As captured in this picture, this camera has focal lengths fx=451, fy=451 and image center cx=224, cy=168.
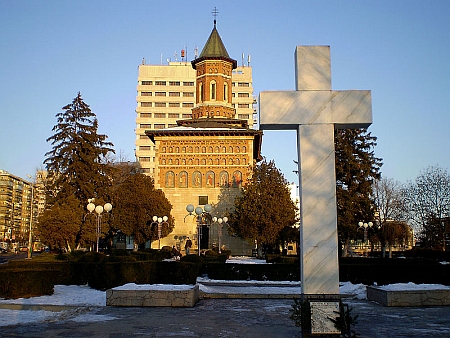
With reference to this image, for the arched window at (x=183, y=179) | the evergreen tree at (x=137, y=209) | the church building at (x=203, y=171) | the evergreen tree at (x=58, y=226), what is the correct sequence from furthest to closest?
the arched window at (x=183, y=179) → the church building at (x=203, y=171) → the evergreen tree at (x=137, y=209) → the evergreen tree at (x=58, y=226)

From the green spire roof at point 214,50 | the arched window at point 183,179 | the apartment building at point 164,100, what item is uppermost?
the apartment building at point 164,100

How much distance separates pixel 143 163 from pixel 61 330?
7492 cm

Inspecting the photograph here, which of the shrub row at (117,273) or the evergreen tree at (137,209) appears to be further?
the evergreen tree at (137,209)

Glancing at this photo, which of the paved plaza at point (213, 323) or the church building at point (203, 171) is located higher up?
the church building at point (203, 171)

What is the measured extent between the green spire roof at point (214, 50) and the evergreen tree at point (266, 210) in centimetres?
1764

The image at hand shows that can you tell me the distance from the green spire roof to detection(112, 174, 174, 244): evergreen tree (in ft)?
52.7

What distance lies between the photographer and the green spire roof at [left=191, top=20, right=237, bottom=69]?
4772cm

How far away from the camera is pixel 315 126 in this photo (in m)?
6.53

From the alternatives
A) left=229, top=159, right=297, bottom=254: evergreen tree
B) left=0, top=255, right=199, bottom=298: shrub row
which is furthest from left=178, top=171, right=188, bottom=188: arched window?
left=0, top=255, right=199, bottom=298: shrub row

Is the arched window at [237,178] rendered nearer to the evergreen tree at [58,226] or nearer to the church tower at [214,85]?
the church tower at [214,85]

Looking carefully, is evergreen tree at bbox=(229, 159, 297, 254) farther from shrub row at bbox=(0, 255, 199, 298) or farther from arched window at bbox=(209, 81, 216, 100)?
shrub row at bbox=(0, 255, 199, 298)

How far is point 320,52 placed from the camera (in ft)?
21.9

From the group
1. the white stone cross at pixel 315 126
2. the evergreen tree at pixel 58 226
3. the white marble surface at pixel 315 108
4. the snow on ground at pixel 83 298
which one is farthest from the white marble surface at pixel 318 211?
the evergreen tree at pixel 58 226

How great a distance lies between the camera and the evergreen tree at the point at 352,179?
31703 millimetres
